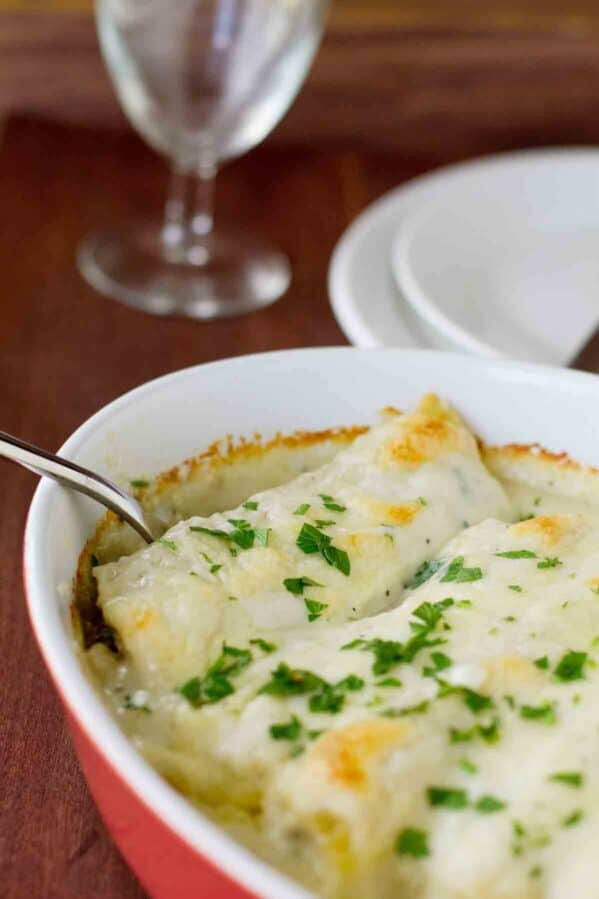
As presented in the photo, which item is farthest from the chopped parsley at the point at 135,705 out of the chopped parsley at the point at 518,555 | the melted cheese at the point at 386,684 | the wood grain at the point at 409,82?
the wood grain at the point at 409,82

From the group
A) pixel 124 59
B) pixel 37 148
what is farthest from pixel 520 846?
pixel 37 148

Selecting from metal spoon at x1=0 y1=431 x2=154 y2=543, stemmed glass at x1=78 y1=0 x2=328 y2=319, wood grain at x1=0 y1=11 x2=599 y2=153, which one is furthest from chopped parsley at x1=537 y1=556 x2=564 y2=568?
wood grain at x1=0 y1=11 x2=599 y2=153

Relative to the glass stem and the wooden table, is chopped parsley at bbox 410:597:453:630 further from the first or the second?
the glass stem

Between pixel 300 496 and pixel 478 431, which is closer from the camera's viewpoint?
pixel 300 496

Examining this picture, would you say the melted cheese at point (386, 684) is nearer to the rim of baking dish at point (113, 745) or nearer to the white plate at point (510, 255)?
the rim of baking dish at point (113, 745)

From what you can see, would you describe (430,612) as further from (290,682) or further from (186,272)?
(186,272)

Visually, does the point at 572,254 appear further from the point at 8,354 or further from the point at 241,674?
the point at 241,674
